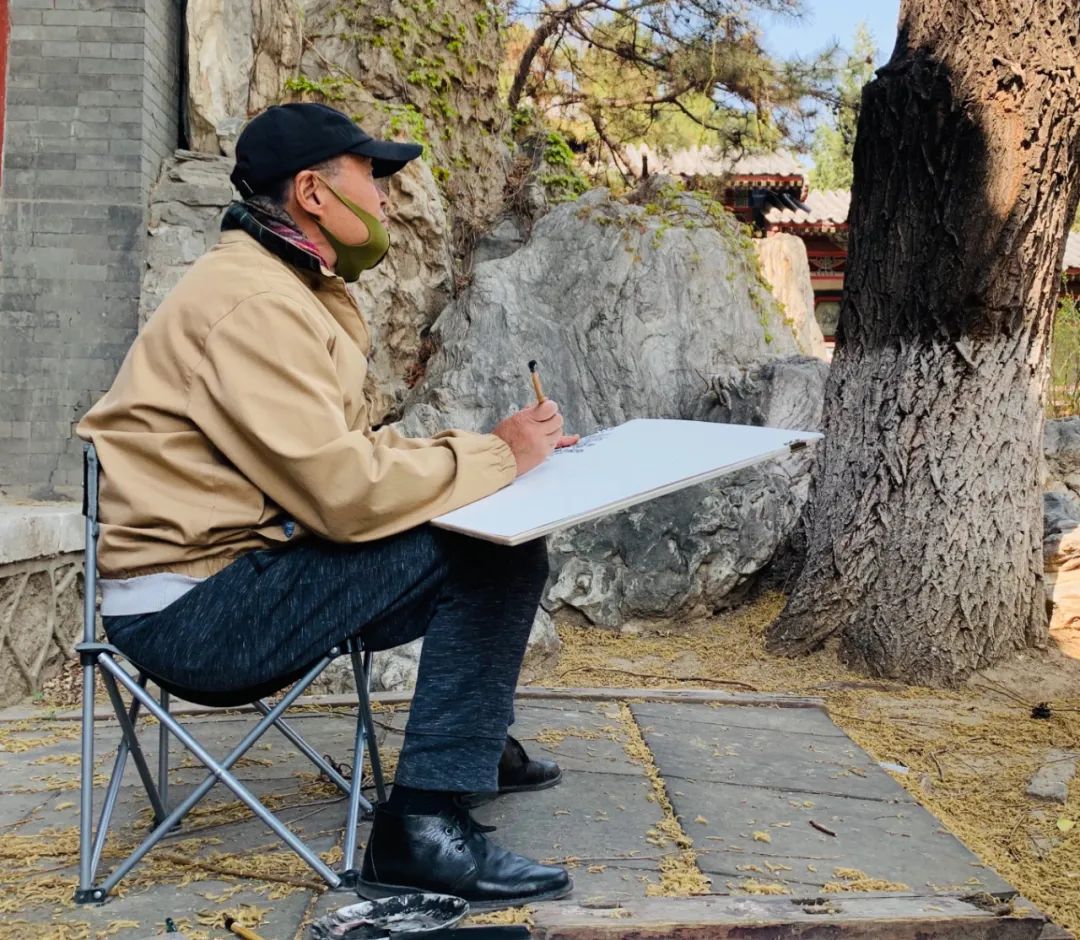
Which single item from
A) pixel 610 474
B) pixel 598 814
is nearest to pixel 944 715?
pixel 598 814

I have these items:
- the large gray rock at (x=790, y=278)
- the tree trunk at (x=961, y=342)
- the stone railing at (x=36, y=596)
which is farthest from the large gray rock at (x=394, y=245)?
the tree trunk at (x=961, y=342)

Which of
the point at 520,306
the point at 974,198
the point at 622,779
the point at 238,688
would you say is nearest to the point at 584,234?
the point at 520,306

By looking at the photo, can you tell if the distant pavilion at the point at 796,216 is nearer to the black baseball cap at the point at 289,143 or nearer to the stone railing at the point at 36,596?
the stone railing at the point at 36,596

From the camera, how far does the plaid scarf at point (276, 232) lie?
6.93 feet

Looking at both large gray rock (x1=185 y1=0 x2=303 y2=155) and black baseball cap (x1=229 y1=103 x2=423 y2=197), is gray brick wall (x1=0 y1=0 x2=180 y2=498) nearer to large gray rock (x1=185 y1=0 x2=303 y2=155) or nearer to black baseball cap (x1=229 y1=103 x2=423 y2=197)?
large gray rock (x1=185 y1=0 x2=303 y2=155)

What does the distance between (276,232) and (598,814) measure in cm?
142

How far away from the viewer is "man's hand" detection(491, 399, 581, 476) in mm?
2047

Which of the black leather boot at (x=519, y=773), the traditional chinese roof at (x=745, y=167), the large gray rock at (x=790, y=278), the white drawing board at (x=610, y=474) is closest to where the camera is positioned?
the white drawing board at (x=610, y=474)

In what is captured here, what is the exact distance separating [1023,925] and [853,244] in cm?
346

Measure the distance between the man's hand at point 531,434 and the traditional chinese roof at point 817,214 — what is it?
49.7ft

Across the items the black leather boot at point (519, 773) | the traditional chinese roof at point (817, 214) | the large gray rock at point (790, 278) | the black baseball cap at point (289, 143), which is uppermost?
the traditional chinese roof at point (817, 214)

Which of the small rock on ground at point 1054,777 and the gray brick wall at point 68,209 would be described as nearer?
the small rock on ground at point 1054,777

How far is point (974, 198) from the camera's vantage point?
447 cm

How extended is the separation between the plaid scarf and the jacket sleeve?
22 centimetres
